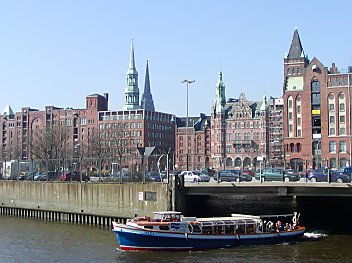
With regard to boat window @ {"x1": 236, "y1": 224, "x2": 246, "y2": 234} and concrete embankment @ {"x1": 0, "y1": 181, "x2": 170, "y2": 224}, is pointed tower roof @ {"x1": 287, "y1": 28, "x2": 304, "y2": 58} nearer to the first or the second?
concrete embankment @ {"x1": 0, "y1": 181, "x2": 170, "y2": 224}

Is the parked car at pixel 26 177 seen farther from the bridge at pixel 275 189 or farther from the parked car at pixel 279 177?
the parked car at pixel 279 177

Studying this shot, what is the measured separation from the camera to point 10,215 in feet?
282

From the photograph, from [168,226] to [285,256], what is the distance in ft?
35.8

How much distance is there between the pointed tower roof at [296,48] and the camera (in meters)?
188

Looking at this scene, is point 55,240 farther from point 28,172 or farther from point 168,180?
point 28,172

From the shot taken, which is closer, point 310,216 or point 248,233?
point 248,233

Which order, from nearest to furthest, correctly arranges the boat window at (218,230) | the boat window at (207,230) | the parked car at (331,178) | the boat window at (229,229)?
the boat window at (207,230), the boat window at (218,230), the boat window at (229,229), the parked car at (331,178)

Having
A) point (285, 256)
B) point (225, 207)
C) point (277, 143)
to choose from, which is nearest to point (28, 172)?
point (225, 207)

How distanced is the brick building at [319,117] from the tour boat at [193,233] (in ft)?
333

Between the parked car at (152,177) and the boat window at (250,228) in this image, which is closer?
the boat window at (250,228)

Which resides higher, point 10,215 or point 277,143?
point 277,143

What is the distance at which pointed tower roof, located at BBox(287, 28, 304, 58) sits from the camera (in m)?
188

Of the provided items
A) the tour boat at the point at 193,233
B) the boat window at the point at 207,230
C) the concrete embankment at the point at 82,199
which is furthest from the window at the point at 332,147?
the boat window at the point at 207,230

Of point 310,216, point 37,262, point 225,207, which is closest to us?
point 37,262
